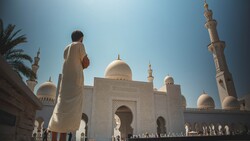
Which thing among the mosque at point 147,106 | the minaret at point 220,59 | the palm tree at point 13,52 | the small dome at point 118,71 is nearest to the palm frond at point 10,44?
the palm tree at point 13,52

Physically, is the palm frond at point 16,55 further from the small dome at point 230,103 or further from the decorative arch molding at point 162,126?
the small dome at point 230,103

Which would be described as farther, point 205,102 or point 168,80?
point 205,102

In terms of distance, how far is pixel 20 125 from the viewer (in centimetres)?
281

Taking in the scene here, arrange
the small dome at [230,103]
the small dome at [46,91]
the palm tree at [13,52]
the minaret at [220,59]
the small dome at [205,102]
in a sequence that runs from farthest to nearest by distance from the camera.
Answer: the small dome at [205,102], the minaret at [220,59], the small dome at [230,103], the small dome at [46,91], the palm tree at [13,52]

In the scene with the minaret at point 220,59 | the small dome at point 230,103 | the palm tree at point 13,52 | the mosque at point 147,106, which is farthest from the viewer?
the minaret at point 220,59

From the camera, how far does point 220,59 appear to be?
23.6m

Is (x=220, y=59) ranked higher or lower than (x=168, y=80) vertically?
higher

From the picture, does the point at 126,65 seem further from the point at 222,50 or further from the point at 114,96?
the point at 222,50

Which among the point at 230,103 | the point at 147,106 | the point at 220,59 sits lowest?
the point at 147,106

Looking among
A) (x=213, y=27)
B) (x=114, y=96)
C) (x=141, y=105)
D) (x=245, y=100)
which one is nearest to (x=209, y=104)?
(x=245, y=100)

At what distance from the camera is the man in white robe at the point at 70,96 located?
1.87 m

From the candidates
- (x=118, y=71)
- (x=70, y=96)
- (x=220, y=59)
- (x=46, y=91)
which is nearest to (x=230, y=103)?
(x=220, y=59)

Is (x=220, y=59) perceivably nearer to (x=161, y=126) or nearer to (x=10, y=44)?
(x=161, y=126)

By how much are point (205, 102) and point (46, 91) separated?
2139 cm
